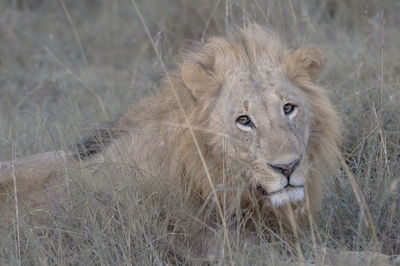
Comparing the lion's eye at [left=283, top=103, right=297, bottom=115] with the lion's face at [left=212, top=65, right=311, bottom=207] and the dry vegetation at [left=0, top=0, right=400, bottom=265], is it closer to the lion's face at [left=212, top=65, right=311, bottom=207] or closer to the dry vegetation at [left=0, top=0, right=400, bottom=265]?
the lion's face at [left=212, top=65, right=311, bottom=207]

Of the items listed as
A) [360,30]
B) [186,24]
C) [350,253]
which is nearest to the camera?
[350,253]

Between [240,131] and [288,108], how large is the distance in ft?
0.94

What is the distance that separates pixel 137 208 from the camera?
11.7 feet

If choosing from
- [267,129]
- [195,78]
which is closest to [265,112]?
[267,129]

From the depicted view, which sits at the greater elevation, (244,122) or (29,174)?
(244,122)

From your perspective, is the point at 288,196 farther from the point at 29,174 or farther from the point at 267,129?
the point at 29,174

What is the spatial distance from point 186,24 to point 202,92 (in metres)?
5.12

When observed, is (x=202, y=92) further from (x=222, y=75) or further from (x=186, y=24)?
(x=186, y=24)

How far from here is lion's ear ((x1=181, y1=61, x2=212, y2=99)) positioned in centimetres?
375

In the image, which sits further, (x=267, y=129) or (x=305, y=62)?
(x=305, y=62)

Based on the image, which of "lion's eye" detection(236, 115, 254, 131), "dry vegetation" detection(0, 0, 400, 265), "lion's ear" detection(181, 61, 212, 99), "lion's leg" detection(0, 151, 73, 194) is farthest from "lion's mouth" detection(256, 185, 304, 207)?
"lion's leg" detection(0, 151, 73, 194)

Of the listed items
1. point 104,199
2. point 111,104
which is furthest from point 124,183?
point 111,104

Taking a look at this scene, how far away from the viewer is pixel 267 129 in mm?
3434

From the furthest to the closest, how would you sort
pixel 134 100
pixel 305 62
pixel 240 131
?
pixel 134 100
pixel 305 62
pixel 240 131
